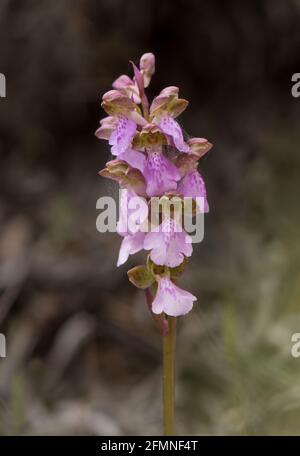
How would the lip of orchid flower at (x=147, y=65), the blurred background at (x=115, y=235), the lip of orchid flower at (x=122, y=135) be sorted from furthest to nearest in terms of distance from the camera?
the blurred background at (x=115, y=235) < the lip of orchid flower at (x=147, y=65) < the lip of orchid flower at (x=122, y=135)

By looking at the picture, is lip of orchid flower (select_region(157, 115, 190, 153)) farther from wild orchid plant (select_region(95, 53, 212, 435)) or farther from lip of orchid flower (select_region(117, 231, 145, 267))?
lip of orchid flower (select_region(117, 231, 145, 267))

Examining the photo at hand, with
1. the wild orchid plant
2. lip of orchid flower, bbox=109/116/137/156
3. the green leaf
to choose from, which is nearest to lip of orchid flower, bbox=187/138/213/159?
the wild orchid plant

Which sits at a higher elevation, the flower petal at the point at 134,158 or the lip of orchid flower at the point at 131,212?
the flower petal at the point at 134,158

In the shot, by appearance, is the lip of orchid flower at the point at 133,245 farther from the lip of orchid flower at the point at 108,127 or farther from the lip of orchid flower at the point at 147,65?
the lip of orchid flower at the point at 147,65

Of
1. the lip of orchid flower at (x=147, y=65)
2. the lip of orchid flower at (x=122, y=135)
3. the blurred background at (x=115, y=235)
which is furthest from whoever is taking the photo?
the blurred background at (x=115, y=235)

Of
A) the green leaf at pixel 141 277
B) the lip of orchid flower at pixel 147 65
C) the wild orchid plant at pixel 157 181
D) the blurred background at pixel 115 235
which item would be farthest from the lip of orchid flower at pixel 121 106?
the blurred background at pixel 115 235

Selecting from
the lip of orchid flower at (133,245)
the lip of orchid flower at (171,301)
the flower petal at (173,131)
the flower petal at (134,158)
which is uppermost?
the flower petal at (173,131)
